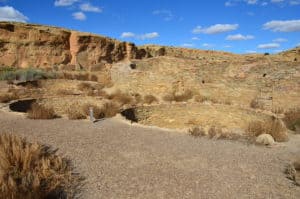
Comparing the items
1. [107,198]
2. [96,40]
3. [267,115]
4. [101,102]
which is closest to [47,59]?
[96,40]

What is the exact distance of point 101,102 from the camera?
14945mm

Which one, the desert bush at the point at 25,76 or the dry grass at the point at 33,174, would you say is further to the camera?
the desert bush at the point at 25,76

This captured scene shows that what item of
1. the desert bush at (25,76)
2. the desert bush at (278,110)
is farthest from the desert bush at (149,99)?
the desert bush at (25,76)

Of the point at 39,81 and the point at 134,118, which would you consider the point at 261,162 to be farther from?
the point at 39,81

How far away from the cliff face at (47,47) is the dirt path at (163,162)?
2079 centimetres

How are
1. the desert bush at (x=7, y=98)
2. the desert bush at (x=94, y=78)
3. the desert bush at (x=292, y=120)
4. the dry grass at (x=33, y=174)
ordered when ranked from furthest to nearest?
the desert bush at (x=94, y=78) < the desert bush at (x=7, y=98) < the desert bush at (x=292, y=120) < the dry grass at (x=33, y=174)

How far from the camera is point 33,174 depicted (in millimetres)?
5082

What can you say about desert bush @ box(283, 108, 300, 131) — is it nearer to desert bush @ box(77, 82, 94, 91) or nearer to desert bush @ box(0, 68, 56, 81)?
desert bush @ box(77, 82, 94, 91)

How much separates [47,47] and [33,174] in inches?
999

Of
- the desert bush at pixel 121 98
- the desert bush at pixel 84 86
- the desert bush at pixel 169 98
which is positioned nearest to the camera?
the desert bush at pixel 121 98

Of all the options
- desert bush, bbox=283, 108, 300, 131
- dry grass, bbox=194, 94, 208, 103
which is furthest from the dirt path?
dry grass, bbox=194, 94, 208, 103

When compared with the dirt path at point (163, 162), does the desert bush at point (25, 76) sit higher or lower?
higher

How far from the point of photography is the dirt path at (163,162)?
5.00m

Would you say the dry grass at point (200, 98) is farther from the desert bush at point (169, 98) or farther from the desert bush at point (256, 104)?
the desert bush at point (256, 104)
